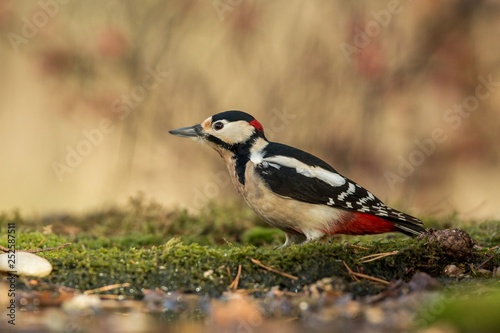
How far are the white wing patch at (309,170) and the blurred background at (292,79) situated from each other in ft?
16.7

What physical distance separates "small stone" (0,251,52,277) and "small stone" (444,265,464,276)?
206 cm

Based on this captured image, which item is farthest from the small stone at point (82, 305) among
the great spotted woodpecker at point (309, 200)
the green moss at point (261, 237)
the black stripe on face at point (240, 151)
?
the green moss at point (261, 237)

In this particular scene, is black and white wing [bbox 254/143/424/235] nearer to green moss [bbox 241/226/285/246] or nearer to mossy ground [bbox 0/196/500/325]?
mossy ground [bbox 0/196/500/325]

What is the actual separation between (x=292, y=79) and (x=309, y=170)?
5.38 m

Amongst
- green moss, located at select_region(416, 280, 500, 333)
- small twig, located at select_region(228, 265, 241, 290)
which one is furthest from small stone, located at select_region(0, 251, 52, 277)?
green moss, located at select_region(416, 280, 500, 333)

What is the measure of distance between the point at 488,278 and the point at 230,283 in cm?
136

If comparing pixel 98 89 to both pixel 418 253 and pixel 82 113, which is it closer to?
pixel 82 113

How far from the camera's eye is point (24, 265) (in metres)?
3.80

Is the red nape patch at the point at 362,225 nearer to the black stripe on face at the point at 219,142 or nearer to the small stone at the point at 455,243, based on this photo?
the small stone at the point at 455,243

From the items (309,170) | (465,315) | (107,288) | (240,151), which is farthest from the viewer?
(240,151)

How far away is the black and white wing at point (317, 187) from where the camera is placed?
482 centimetres

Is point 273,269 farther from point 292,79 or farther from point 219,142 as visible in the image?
point 292,79

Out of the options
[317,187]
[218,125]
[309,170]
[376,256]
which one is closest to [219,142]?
[218,125]

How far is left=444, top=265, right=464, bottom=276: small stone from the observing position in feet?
13.6
